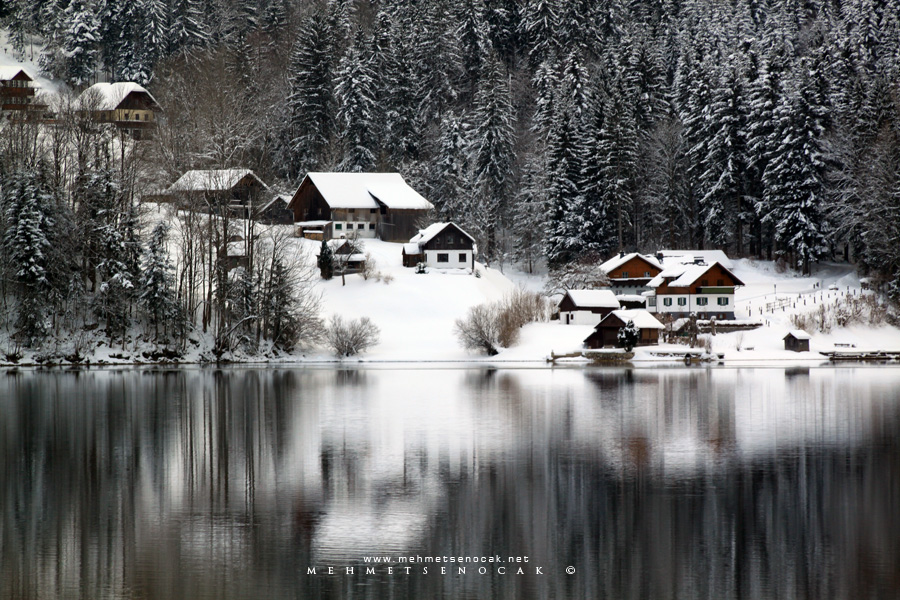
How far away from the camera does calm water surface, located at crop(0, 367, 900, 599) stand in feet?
51.5

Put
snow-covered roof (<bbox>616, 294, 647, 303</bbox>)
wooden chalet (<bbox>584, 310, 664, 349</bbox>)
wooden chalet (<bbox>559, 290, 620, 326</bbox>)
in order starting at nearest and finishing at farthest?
1. wooden chalet (<bbox>584, 310, 664, 349</bbox>)
2. wooden chalet (<bbox>559, 290, 620, 326</bbox>)
3. snow-covered roof (<bbox>616, 294, 647, 303</bbox>)

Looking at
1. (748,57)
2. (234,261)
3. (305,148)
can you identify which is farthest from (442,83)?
(234,261)

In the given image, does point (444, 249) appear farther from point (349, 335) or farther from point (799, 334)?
point (799, 334)

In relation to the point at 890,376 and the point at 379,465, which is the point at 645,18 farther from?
the point at 379,465

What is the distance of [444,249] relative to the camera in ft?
252

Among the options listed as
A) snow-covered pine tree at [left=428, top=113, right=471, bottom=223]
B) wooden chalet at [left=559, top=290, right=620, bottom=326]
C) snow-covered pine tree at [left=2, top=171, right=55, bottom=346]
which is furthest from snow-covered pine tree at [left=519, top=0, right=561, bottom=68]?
snow-covered pine tree at [left=2, top=171, right=55, bottom=346]

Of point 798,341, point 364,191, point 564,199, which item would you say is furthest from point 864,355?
point 364,191

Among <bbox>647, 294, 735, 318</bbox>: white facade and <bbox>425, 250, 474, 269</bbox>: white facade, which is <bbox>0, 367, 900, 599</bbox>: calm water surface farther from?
<bbox>425, 250, 474, 269</bbox>: white facade

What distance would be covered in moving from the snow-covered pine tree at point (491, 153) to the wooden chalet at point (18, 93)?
35.8m

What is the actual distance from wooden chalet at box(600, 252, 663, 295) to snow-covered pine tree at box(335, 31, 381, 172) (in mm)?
27318

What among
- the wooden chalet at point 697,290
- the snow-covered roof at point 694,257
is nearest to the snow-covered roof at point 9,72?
the snow-covered roof at point 694,257

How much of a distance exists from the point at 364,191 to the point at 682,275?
28.5m

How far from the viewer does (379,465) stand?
2512 centimetres

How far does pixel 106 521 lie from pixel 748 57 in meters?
77.9
